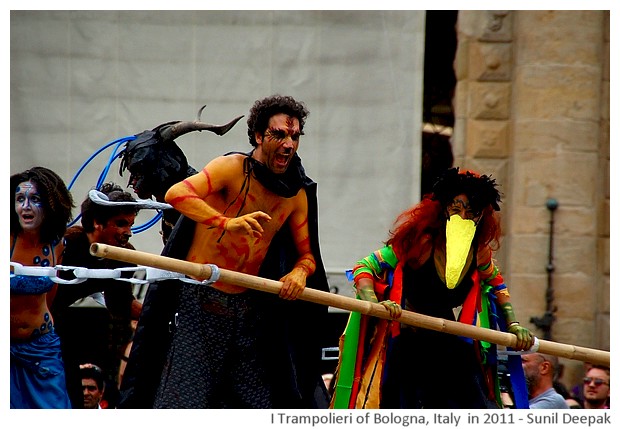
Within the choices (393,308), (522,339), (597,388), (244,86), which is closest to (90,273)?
(393,308)

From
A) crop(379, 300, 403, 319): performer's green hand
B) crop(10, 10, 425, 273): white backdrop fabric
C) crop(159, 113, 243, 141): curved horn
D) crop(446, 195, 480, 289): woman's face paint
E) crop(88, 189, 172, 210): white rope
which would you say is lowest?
crop(379, 300, 403, 319): performer's green hand

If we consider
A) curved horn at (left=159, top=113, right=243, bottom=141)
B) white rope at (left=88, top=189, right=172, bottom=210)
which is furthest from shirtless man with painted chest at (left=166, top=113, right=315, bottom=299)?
white rope at (left=88, top=189, right=172, bottom=210)

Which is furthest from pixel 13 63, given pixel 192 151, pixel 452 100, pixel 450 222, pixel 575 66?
pixel 450 222

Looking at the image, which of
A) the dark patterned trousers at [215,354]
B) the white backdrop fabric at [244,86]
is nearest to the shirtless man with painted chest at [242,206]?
the dark patterned trousers at [215,354]

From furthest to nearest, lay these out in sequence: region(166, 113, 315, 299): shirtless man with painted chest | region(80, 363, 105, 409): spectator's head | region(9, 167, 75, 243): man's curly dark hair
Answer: region(80, 363, 105, 409): spectator's head, region(9, 167, 75, 243): man's curly dark hair, region(166, 113, 315, 299): shirtless man with painted chest

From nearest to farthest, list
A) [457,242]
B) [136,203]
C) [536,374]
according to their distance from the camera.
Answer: [457,242]
[136,203]
[536,374]

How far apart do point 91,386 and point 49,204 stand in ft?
7.23

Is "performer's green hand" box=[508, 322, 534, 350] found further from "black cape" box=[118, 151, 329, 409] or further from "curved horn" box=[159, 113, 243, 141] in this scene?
"curved horn" box=[159, 113, 243, 141]

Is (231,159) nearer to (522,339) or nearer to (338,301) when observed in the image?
(338,301)

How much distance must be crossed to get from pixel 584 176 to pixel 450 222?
421 cm

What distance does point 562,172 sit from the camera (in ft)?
37.2

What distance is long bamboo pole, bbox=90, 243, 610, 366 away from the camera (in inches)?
258

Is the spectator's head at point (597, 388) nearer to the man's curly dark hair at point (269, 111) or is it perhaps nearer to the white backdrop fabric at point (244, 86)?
the white backdrop fabric at point (244, 86)

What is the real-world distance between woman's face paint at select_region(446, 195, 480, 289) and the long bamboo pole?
0.24 m
